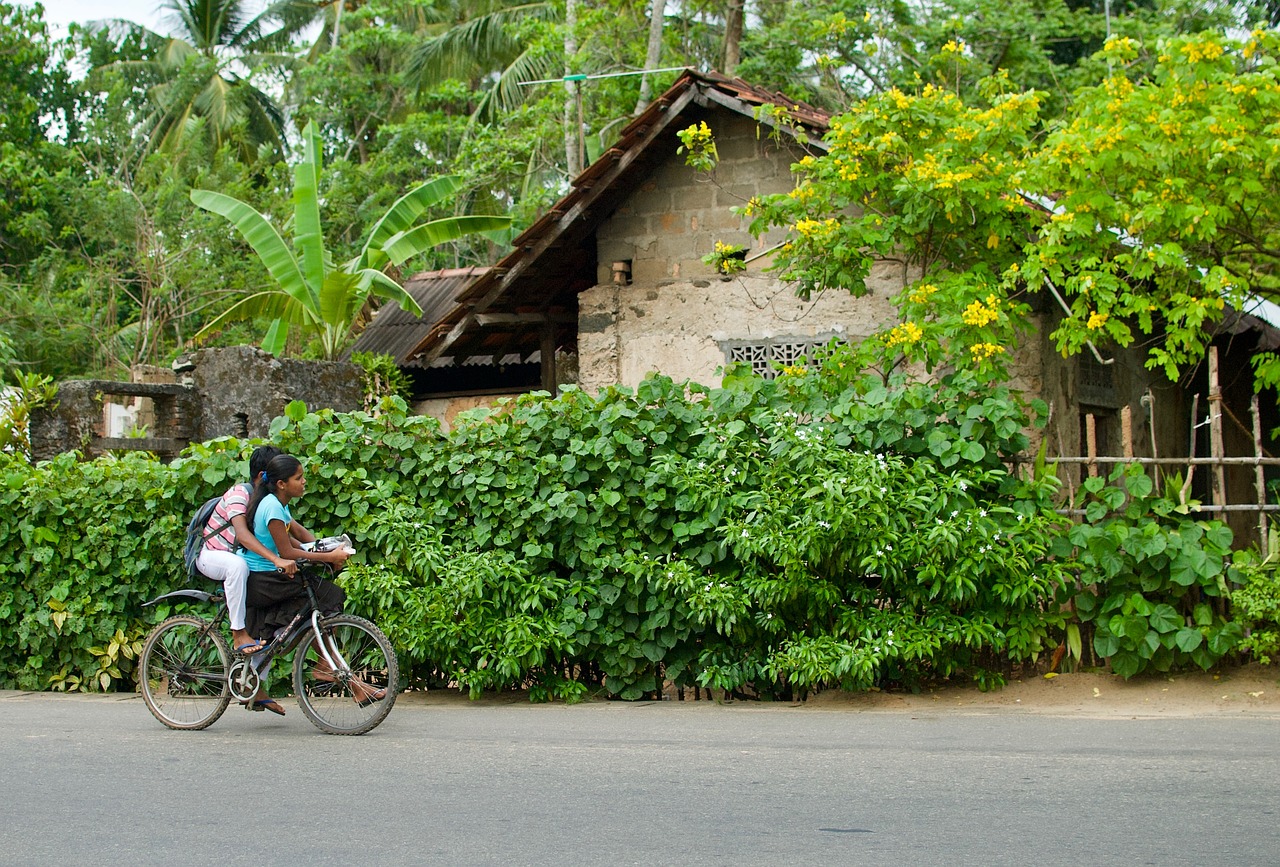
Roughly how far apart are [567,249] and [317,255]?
3912 millimetres

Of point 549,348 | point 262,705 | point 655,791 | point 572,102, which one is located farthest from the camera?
point 572,102

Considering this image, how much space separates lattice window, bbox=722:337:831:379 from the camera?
11914 mm

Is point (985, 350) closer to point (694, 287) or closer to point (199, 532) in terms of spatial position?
point (694, 287)

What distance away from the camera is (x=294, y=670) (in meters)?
7.47

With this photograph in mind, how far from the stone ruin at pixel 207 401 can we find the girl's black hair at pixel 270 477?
4439 millimetres

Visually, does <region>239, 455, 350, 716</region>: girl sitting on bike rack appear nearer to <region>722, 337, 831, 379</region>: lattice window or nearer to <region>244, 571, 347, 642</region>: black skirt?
<region>244, 571, 347, 642</region>: black skirt

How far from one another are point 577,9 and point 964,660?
14969 millimetres

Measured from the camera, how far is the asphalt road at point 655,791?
4.72 m

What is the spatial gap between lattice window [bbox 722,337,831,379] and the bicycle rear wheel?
5.77 meters

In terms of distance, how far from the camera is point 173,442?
40.8ft

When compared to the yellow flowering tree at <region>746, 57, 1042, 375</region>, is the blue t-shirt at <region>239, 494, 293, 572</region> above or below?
below

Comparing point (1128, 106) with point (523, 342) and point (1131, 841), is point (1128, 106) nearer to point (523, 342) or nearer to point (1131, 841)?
point (1131, 841)

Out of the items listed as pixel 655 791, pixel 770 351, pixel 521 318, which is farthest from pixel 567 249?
pixel 655 791

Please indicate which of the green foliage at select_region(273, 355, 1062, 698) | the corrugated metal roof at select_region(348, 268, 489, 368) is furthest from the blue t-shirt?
the corrugated metal roof at select_region(348, 268, 489, 368)
